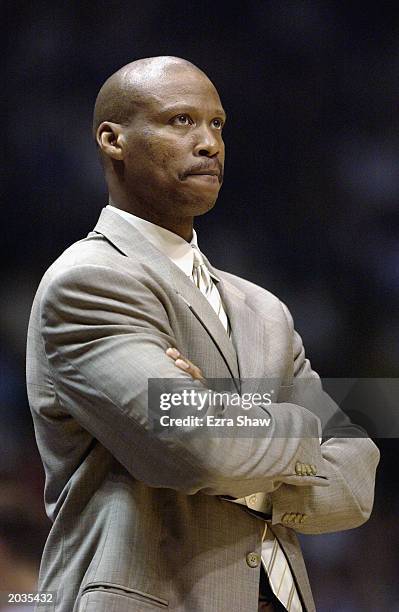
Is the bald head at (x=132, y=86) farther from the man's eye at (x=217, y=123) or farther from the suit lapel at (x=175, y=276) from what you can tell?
the suit lapel at (x=175, y=276)

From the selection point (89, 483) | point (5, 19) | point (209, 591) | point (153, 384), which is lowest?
point (209, 591)

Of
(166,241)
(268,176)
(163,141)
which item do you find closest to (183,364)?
(166,241)

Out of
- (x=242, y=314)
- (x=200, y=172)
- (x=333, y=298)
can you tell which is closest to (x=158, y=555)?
(x=242, y=314)

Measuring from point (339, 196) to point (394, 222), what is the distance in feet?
0.50

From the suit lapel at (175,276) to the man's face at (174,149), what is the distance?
84 millimetres

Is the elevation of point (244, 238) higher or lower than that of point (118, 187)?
lower

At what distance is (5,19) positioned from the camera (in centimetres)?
306

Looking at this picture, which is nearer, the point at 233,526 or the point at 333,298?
the point at 233,526

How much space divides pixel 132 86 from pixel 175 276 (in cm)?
37

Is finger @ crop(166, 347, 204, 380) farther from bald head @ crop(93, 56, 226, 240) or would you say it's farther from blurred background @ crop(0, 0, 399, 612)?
blurred background @ crop(0, 0, 399, 612)

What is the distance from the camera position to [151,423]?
192cm

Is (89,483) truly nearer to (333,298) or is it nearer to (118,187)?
(118,187)

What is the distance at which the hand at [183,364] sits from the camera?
199 centimetres

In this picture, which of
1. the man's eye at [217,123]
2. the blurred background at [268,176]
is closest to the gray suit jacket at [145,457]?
the man's eye at [217,123]
